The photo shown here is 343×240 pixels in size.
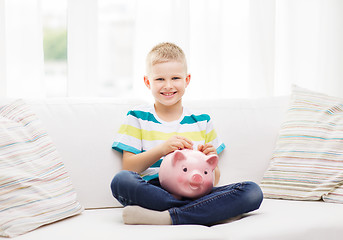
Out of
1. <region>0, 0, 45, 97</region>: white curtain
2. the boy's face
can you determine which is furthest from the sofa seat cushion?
<region>0, 0, 45, 97</region>: white curtain

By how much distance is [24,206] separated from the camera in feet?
4.17

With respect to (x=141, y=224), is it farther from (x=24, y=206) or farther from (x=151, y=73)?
(x=151, y=73)

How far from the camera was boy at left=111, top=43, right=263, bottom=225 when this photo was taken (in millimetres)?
1335

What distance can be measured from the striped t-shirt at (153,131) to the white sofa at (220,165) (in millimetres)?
59

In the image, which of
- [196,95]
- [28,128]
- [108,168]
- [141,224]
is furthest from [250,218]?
[196,95]

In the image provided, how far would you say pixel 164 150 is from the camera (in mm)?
1534

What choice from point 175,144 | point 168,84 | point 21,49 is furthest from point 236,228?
point 21,49

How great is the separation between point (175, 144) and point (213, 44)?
1.15 meters

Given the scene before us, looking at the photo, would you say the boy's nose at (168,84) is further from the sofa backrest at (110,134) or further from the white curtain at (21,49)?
the white curtain at (21,49)

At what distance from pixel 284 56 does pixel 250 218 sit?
158cm

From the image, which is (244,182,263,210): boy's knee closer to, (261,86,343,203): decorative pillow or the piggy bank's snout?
the piggy bank's snout

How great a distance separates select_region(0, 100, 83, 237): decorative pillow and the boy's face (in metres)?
0.47

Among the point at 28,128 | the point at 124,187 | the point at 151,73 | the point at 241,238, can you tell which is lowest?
the point at 241,238

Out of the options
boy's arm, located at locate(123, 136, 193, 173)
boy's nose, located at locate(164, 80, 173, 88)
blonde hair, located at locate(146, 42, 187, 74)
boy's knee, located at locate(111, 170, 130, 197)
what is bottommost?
boy's knee, located at locate(111, 170, 130, 197)
